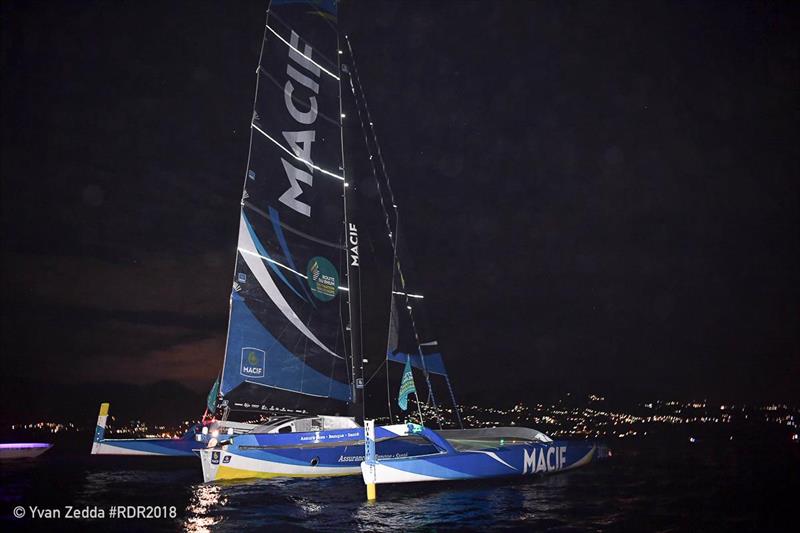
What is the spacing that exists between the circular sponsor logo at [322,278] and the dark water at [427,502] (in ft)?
19.3

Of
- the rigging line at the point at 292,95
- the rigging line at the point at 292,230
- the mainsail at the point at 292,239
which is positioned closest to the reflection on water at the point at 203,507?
the mainsail at the point at 292,239

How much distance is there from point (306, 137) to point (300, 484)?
11.3m

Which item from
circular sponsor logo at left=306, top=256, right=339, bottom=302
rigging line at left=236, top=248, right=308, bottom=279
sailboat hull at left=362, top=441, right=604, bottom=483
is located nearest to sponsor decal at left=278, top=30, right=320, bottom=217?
circular sponsor logo at left=306, top=256, right=339, bottom=302

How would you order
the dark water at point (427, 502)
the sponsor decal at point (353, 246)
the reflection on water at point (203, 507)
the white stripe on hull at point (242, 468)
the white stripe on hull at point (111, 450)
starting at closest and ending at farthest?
the reflection on water at point (203, 507) < the dark water at point (427, 502) < the white stripe on hull at point (242, 468) < the sponsor decal at point (353, 246) < the white stripe on hull at point (111, 450)

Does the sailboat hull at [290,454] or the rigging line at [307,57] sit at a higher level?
the rigging line at [307,57]

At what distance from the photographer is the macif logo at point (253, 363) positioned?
18172 millimetres

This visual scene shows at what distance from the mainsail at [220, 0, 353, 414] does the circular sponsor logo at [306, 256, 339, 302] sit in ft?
0.12

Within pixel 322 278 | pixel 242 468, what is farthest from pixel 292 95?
pixel 242 468

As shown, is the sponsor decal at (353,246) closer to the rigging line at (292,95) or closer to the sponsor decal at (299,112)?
the sponsor decal at (299,112)

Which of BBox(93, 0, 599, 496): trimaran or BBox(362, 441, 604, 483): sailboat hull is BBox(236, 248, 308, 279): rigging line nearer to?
Result: BBox(93, 0, 599, 496): trimaran

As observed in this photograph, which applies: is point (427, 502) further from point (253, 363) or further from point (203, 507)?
point (253, 363)

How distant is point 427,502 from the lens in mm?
14852

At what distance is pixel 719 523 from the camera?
13.4 meters

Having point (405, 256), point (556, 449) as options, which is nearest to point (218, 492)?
point (405, 256)
